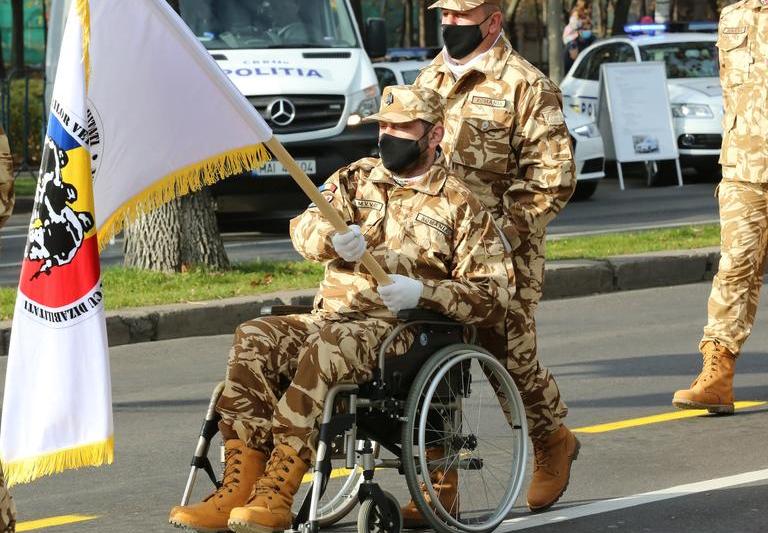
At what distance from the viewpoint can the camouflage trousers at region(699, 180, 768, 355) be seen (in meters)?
7.21

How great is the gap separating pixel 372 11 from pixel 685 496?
4824cm

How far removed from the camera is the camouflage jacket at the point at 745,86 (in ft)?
23.5

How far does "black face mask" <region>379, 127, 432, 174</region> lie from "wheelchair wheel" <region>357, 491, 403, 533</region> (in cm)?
105

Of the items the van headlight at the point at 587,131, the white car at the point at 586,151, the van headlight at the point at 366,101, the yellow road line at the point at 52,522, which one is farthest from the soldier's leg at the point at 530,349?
the van headlight at the point at 587,131

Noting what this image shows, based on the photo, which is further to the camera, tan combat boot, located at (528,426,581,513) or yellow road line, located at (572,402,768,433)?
yellow road line, located at (572,402,768,433)

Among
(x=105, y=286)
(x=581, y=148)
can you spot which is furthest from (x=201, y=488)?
(x=581, y=148)

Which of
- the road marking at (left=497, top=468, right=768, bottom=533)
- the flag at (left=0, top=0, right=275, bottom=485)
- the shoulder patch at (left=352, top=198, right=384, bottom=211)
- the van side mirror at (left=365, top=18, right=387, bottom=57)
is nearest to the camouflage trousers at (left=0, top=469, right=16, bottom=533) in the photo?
the flag at (left=0, top=0, right=275, bottom=485)

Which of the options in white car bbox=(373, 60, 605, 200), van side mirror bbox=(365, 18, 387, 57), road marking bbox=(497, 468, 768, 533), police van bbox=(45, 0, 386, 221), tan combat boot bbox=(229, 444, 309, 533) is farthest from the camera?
white car bbox=(373, 60, 605, 200)

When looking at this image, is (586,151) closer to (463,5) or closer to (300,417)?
(463,5)

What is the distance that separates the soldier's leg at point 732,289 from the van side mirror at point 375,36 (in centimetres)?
809

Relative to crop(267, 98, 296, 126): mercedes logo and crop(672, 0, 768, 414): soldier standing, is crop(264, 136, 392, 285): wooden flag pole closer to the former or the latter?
crop(672, 0, 768, 414): soldier standing

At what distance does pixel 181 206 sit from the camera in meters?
11.4

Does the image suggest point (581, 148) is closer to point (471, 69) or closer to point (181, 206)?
point (181, 206)

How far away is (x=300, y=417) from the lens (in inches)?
194
